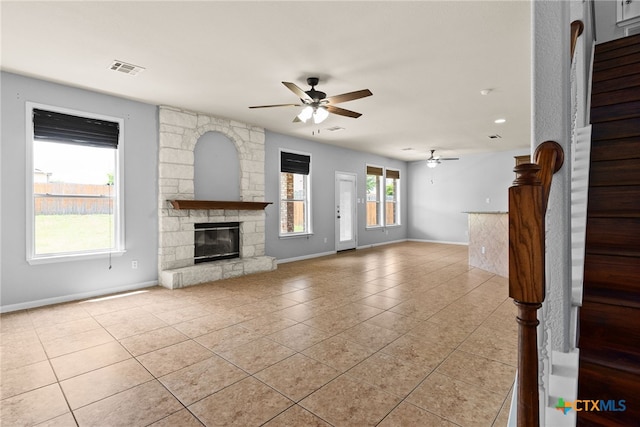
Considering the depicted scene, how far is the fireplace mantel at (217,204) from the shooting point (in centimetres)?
485

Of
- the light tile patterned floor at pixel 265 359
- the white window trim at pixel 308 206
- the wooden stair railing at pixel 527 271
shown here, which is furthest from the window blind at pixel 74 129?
the wooden stair railing at pixel 527 271

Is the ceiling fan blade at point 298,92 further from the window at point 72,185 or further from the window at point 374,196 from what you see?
the window at point 374,196

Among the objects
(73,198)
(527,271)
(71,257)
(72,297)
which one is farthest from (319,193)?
(527,271)

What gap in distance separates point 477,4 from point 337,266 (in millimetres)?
4762

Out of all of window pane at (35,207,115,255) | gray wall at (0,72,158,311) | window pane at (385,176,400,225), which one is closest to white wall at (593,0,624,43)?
gray wall at (0,72,158,311)

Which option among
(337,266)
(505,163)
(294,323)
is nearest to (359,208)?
(337,266)

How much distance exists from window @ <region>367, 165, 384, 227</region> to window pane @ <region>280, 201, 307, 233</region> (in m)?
2.67

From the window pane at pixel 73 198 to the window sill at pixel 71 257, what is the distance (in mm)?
91

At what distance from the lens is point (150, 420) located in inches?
71.6

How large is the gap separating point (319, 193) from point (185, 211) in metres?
3.33

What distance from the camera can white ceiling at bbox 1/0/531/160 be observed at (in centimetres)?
256

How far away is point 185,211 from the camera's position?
512 centimetres

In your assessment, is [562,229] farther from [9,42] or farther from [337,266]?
[337,266]

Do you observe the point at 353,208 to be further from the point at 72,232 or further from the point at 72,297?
the point at 72,297
